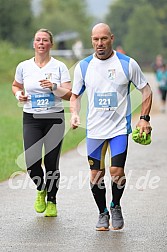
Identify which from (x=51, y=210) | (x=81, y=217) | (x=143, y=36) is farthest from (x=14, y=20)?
(x=81, y=217)

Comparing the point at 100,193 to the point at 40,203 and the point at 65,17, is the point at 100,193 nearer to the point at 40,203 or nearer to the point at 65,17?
the point at 40,203

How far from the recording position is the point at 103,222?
9.18m

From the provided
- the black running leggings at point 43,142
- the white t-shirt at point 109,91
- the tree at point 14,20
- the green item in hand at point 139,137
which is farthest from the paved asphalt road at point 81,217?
the tree at point 14,20

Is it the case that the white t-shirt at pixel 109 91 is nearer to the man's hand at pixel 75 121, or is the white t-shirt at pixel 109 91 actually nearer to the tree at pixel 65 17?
the man's hand at pixel 75 121

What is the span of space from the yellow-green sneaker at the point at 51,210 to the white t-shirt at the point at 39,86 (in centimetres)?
103

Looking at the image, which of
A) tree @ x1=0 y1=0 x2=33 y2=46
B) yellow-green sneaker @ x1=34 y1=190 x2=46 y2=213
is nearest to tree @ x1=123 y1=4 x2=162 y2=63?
tree @ x1=0 y1=0 x2=33 y2=46

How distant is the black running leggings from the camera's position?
9.92m

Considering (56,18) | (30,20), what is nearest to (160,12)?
(56,18)

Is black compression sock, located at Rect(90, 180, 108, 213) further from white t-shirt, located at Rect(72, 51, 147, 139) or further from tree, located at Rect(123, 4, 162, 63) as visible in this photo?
tree, located at Rect(123, 4, 162, 63)

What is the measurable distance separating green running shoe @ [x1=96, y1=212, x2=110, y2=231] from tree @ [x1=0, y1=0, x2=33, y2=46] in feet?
208

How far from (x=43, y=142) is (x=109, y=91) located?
131 cm

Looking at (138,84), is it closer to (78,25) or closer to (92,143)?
(92,143)

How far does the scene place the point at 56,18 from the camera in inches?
5246

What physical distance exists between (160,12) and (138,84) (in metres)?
149
